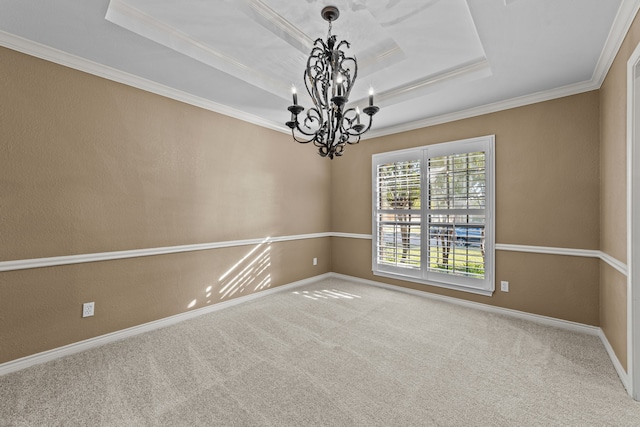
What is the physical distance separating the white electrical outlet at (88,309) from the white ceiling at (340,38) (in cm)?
212

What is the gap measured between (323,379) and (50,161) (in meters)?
2.86

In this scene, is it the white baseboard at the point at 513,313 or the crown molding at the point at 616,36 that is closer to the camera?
the crown molding at the point at 616,36

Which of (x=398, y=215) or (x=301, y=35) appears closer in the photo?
(x=301, y=35)

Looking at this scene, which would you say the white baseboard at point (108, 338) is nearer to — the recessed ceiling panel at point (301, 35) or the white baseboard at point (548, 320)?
the white baseboard at point (548, 320)

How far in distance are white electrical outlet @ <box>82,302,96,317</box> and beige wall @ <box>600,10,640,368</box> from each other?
4372 millimetres

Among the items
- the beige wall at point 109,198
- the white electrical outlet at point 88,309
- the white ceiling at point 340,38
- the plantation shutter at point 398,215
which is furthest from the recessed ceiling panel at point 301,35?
the white electrical outlet at point 88,309

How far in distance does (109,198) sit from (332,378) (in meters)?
2.59

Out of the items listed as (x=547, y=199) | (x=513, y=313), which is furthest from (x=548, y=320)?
(x=547, y=199)

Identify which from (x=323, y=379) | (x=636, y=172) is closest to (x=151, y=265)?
(x=323, y=379)

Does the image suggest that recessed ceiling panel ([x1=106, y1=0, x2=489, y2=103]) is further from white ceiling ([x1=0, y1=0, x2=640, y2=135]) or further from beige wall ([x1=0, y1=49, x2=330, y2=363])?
beige wall ([x1=0, y1=49, x2=330, y2=363])

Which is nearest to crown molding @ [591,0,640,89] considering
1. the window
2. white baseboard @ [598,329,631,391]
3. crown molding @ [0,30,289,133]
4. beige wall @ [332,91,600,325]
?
beige wall @ [332,91,600,325]

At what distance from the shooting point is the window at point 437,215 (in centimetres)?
341

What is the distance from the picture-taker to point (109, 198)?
2.60 m

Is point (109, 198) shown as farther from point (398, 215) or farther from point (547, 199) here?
point (547, 199)
